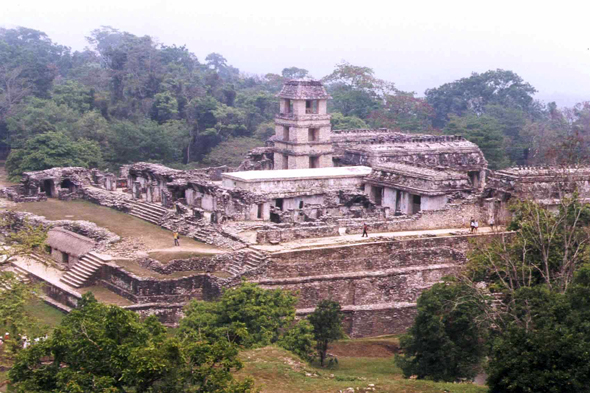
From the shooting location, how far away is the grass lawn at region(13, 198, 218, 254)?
27047 mm

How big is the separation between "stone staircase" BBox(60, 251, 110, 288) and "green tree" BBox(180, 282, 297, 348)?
4769mm

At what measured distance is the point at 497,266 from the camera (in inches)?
863

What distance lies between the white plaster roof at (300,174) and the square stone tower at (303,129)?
2402mm

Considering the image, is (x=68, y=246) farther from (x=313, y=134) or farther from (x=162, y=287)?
(x=313, y=134)

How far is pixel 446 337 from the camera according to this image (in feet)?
65.5

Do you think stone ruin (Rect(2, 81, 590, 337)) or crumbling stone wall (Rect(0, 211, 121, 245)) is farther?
crumbling stone wall (Rect(0, 211, 121, 245))

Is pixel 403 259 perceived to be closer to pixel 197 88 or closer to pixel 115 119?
pixel 115 119

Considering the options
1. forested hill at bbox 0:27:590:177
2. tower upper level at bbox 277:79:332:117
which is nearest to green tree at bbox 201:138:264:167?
forested hill at bbox 0:27:590:177

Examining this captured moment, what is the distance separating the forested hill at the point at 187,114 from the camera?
1764 inches

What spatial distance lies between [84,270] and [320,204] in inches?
369

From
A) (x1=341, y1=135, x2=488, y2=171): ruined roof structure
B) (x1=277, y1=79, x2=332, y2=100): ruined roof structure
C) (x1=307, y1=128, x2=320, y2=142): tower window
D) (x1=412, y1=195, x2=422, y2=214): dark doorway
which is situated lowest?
(x1=412, y1=195, x2=422, y2=214): dark doorway

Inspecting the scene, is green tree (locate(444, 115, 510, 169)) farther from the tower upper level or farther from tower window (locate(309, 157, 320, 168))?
tower window (locate(309, 157, 320, 168))

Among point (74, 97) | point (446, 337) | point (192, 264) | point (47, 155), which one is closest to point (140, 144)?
point (47, 155)

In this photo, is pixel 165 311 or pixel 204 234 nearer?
pixel 165 311
